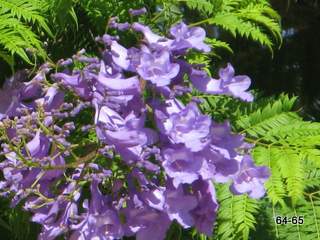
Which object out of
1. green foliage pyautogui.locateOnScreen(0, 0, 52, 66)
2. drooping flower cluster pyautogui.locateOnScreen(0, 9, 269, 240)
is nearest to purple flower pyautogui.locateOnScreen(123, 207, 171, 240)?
drooping flower cluster pyautogui.locateOnScreen(0, 9, 269, 240)

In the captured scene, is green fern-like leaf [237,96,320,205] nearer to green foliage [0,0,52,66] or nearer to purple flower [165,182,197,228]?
purple flower [165,182,197,228]

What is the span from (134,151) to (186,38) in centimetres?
20

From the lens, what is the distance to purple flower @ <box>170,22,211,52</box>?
939 mm

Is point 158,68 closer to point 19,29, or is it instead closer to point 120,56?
point 120,56

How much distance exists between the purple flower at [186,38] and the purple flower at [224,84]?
1.8 inches

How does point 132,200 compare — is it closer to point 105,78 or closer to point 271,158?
point 105,78

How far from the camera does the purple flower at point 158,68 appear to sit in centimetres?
89

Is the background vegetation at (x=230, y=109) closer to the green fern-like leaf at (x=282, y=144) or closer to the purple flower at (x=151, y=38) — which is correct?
the green fern-like leaf at (x=282, y=144)

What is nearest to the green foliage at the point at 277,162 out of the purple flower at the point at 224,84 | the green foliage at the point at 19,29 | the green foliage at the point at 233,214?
the green foliage at the point at 233,214

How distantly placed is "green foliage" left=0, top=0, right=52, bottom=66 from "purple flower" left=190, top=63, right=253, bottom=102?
12.1 inches

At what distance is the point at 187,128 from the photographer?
87cm

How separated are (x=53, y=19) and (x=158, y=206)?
55 cm

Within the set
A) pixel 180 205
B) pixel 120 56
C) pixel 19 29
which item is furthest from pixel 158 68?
pixel 19 29

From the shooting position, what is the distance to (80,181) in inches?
37.2
